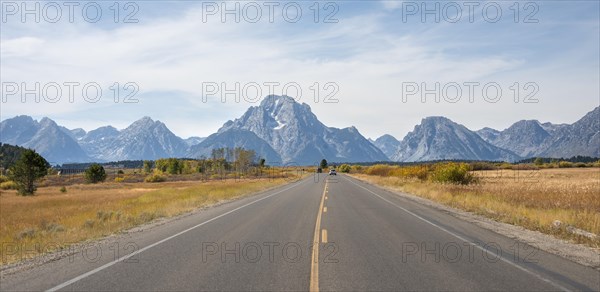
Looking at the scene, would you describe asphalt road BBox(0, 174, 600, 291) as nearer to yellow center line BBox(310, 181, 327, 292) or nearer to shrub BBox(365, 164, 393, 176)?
yellow center line BBox(310, 181, 327, 292)

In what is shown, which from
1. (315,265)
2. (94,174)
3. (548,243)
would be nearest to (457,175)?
(548,243)

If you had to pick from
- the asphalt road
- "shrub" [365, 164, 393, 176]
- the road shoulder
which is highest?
the asphalt road

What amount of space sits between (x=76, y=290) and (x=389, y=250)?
657cm

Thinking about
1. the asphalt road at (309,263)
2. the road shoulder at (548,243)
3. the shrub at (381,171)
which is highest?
the asphalt road at (309,263)

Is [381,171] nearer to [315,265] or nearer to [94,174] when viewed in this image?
[94,174]

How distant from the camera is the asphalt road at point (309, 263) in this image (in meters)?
7.48

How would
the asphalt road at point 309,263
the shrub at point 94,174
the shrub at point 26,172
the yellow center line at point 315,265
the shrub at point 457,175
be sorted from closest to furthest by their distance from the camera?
the yellow center line at point 315,265
the asphalt road at point 309,263
the shrub at point 457,175
the shrub at point 26,172
the shrub at point 94,174

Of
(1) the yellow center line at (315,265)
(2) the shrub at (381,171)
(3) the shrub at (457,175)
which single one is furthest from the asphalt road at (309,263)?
(2) the shrub at (381,171)

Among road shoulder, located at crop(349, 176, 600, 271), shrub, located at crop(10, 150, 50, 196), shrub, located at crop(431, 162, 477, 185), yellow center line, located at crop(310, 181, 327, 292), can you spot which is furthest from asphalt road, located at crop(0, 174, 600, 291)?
shrub, located at crop(10, 150, 50, 196)

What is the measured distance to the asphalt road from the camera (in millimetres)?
7484

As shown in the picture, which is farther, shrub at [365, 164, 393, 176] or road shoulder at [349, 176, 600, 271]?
shrub at [365, 164, 393, 176]

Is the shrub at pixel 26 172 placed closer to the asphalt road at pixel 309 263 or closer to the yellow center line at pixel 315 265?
the asphalt road at pixel 309 263

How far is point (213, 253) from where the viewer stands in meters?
10.4

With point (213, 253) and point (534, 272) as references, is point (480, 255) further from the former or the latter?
point (213, 253)
